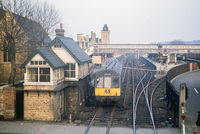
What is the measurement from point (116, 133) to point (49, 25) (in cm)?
2201

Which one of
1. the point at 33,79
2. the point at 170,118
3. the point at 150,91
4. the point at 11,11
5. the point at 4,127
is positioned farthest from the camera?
the point at 150,91

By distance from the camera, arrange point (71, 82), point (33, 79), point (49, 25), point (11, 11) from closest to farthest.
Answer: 1. point (33, 79)
2. point (71, 82)
3. point (11, 11)
4. point (49, 25)

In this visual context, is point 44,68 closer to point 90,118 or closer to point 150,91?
point 90,118

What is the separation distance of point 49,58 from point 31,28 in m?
8.19

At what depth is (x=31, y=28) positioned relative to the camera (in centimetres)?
2275

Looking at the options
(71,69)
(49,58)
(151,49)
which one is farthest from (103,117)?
(151,49)

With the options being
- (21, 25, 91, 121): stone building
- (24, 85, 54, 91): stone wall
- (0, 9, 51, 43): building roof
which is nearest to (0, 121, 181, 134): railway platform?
(21, 25, 91, 121): stone building

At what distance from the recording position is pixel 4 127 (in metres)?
14.2

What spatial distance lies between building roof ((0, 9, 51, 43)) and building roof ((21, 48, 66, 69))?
5.64m

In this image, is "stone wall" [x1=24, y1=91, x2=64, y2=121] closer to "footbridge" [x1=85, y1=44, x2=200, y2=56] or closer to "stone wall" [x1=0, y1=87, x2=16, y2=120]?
"stone wall" [x1=0, y1=87, x2=16, y2=120]

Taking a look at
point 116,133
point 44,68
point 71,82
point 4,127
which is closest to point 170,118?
point 116,133

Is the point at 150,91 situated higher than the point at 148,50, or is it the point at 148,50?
the point at 148,50

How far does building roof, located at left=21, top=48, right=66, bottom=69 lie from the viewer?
15.9 m

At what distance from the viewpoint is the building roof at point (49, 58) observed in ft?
52.1
